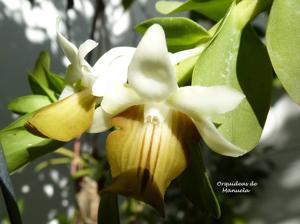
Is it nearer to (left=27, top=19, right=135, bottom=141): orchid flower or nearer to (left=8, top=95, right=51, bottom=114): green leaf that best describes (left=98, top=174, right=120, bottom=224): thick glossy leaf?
(left=27, top=19, right=135, bottom=141): orchid flower

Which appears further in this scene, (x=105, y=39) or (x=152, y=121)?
(x=105, y=39)

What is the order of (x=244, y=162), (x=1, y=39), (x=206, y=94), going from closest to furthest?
(x=206, y=94)
(x=244, y=162)
(x=1, y=39)

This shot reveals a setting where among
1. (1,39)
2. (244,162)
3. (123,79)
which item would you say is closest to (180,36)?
(123,79)

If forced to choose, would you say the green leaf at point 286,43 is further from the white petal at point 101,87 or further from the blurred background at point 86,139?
the blurred background at point 86,139

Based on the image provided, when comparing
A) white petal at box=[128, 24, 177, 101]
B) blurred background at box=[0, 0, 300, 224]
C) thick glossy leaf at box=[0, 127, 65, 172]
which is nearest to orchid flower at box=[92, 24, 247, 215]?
white petal at box=[128, 24, 177, 101]

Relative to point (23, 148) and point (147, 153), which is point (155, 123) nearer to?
point (147, 153)

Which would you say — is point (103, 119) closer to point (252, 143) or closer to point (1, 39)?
point (252, 143)
